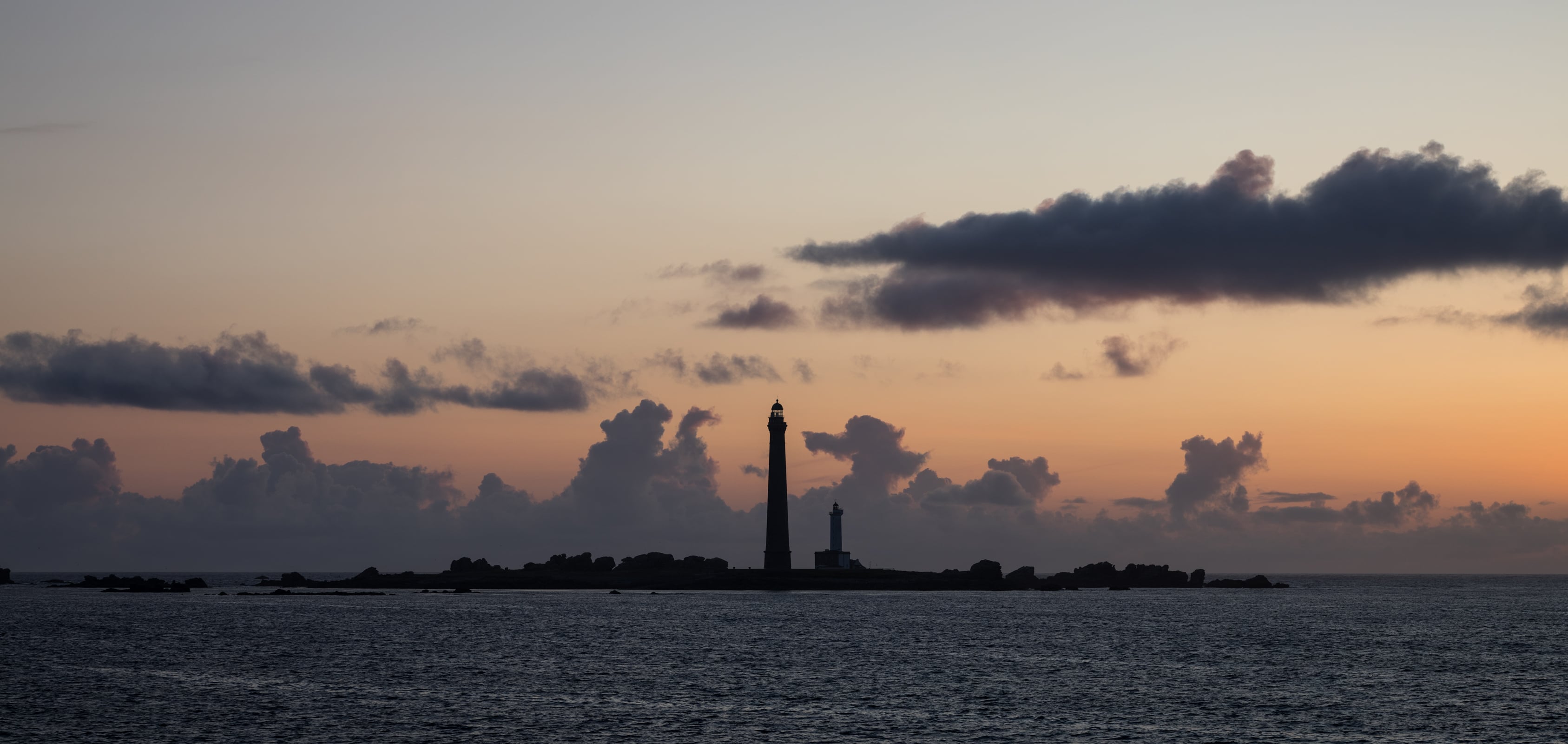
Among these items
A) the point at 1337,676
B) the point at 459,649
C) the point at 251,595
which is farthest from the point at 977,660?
the point at 251,595

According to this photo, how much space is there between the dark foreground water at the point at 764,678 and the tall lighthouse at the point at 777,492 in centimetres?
3779

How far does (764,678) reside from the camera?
245 feet

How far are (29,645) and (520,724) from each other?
183 ft

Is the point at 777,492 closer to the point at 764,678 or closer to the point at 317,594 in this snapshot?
the point at 317,594

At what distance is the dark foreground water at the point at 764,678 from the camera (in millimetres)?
56406

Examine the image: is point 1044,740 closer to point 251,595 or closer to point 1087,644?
point 1087,644

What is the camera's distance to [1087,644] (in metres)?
102

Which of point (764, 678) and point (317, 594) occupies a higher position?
point (317, 594)

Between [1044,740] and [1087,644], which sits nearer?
[1044,740]

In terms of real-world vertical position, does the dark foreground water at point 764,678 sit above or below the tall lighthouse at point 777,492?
below

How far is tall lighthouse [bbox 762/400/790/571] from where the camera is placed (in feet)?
575

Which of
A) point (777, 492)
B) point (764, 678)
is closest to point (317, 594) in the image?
point (777, 492)

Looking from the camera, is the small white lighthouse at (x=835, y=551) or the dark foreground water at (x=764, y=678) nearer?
the dark foreground water at (x=764, y=678)

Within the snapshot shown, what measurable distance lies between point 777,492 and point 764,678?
101 m
